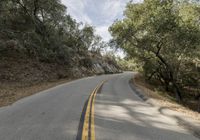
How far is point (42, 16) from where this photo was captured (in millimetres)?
25656

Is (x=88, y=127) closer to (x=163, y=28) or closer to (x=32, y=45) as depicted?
(x=163, y=28)

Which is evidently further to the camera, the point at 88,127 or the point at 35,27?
the point at 35,27

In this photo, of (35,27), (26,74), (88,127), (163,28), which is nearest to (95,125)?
(88,127)

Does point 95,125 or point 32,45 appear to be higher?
point 32,45

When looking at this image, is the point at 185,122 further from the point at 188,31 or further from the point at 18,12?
the point at 18,12

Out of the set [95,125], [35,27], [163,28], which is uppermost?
[35,27]

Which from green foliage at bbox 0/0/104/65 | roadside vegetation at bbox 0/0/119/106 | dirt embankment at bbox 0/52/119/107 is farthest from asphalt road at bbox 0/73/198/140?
green foliage at bbox 0/0/104/65

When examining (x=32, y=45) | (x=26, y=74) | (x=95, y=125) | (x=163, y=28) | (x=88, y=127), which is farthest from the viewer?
(x=32, y=45)

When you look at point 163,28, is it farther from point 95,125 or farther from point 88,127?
point 88,127

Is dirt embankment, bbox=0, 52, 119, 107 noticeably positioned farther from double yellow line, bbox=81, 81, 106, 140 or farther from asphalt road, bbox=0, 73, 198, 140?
double yellow line, bbox=81, 81, 106, 140

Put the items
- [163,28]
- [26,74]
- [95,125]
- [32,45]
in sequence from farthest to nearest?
1. [32,45]
2. [26,74]
3. [163,28]
4. [95,125]

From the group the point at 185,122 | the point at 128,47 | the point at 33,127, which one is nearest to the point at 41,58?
the point at 128,47

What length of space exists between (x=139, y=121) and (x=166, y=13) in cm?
1116

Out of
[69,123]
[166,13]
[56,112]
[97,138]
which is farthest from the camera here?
[166,13]
